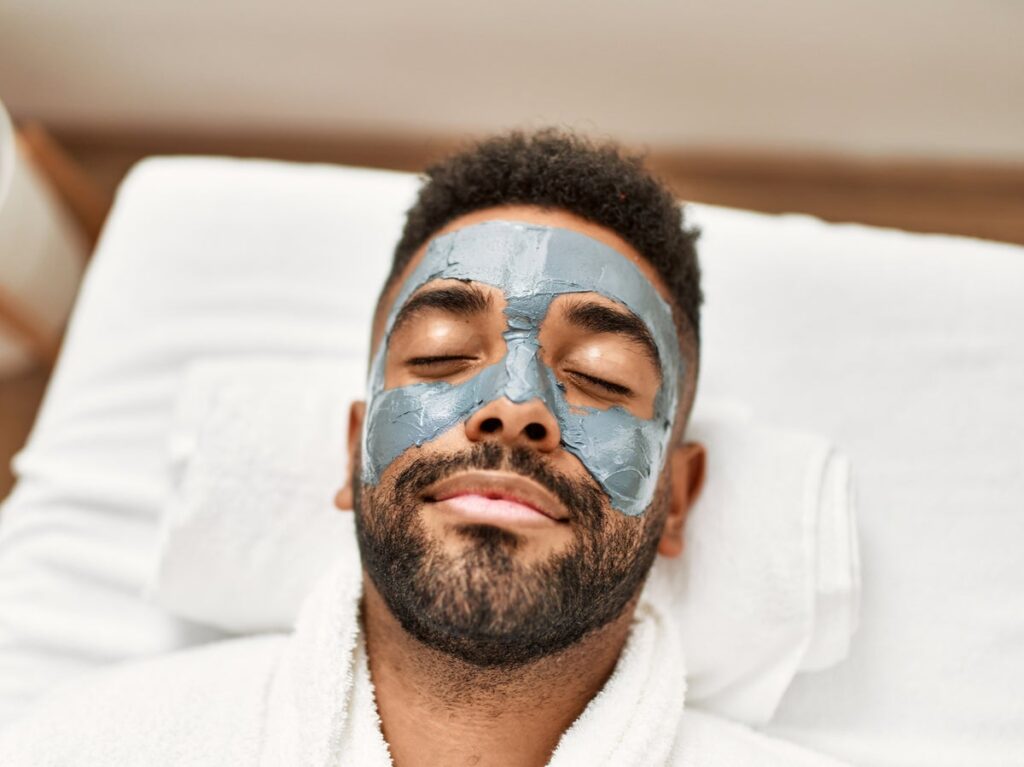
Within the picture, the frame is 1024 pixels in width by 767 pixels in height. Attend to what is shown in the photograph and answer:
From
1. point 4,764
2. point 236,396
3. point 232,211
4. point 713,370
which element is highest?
point 232,211

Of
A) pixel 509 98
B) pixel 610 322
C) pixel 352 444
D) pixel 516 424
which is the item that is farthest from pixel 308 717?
pixel 509 98

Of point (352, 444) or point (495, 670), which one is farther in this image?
point (352, 444)

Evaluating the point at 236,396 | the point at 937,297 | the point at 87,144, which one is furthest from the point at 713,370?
the point at 87,144

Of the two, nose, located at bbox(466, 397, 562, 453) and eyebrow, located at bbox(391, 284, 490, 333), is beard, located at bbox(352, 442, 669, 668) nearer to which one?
nose, located at bbox(466, 397, 562, 453)

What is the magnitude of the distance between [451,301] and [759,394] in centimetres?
→ 56

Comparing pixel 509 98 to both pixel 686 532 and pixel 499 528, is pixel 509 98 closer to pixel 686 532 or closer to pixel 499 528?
pixel 686 532

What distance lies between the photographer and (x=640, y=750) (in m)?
0.98

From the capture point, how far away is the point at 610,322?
95cm

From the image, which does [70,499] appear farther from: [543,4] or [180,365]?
[543,4]

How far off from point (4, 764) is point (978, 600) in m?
1.22

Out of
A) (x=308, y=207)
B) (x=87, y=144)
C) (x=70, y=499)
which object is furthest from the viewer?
(x=87, y=144)

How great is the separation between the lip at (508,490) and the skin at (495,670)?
0.02 metres

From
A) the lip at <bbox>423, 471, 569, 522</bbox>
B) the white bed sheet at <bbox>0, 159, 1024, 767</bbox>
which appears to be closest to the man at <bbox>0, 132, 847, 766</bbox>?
the lip at <bbox>423, 471, 569, 522</bbox>

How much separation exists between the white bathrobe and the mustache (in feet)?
0.83
